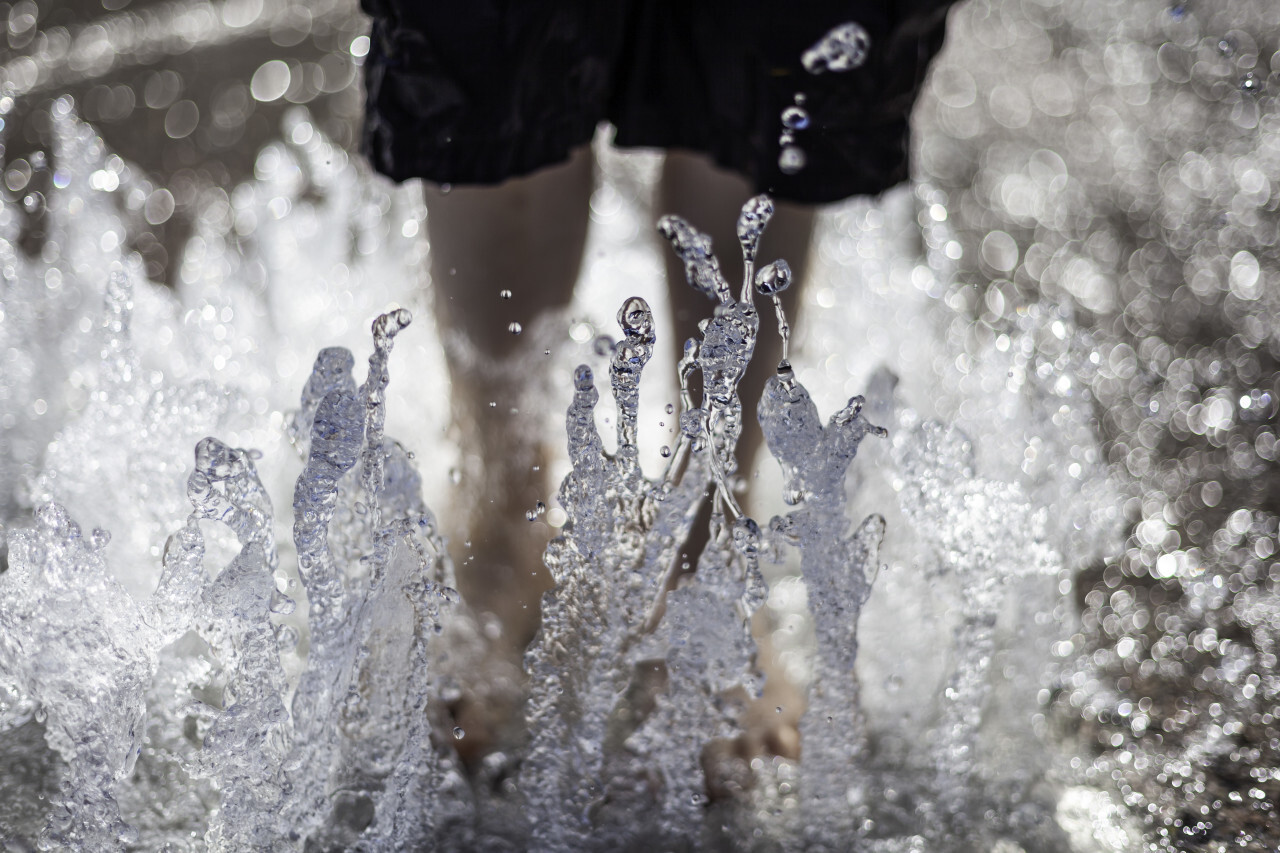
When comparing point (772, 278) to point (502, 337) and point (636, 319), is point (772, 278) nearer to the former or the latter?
point (636, 319)

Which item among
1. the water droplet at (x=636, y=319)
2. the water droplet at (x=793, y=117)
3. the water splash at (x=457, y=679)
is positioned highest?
the water droplet at (x=793, y=117)

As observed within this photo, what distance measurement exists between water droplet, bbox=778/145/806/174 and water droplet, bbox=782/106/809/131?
0.07 ft

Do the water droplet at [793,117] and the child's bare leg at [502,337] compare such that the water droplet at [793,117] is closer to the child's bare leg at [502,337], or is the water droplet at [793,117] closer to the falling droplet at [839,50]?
the falling droplet at [839,50]

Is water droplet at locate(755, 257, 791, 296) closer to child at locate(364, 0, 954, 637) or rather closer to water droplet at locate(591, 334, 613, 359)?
child at locate(364, 0, 954, 637)

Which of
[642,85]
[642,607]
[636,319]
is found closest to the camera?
[636,319]

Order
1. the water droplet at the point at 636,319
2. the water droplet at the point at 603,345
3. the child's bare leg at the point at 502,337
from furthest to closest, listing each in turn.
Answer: the water droplet at the point at 603,345, the child's bare leg at the point at 502,337, the water droplet at the point at 636,319

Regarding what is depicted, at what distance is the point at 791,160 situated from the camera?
1.05m

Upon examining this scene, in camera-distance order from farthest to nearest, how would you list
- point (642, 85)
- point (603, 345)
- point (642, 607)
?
1. point (603, 345)
2. point (642, 85)
3. point (642, 607)

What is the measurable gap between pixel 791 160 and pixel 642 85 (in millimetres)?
151

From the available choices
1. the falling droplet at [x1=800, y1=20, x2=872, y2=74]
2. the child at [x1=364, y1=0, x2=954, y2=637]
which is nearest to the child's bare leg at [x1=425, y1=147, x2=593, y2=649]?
Result: the child at [x1=364, y1=0, x2=954, y2=637]

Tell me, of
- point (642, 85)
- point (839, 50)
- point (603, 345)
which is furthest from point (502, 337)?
point (839, 50)

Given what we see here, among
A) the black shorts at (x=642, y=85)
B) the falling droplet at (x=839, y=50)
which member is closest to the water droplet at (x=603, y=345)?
the black shorts at (x=642, y=85)

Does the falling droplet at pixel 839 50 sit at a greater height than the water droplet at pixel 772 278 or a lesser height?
greater

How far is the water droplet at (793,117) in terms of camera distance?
1028 mm
